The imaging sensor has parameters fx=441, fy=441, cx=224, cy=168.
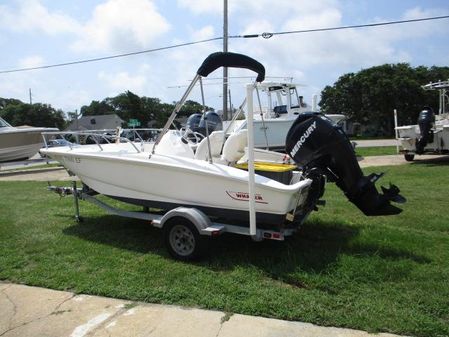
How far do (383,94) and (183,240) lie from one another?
147 feet

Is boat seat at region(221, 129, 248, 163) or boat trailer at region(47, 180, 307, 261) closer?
boat trailer at region(47, 180, 307, 261)

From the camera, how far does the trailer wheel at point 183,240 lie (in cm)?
477

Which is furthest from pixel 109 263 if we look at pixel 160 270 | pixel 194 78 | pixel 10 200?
pixel 10 200

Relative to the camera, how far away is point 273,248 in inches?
205

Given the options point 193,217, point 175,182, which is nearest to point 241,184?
point 193,217

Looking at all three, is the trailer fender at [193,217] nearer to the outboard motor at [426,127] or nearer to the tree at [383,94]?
the outboard motor at [426,127]

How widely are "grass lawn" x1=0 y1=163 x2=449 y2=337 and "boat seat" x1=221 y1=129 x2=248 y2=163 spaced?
1.03m

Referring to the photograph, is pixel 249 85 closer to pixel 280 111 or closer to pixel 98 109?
pixel 280 111

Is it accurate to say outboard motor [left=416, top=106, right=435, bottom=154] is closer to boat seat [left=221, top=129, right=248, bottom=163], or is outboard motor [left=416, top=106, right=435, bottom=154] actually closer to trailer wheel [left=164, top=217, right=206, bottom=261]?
boat seat [left=221, top=129, right=248, bottom=163]

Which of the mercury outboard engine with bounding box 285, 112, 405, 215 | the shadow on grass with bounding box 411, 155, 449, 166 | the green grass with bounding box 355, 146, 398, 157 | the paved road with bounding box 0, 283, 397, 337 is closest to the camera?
the paved road with bounding box 0, 283, 397, 337

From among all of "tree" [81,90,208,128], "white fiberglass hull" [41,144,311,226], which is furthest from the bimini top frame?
"tree" [81,90,208,128]

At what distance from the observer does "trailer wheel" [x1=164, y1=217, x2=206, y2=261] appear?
477 centimetres

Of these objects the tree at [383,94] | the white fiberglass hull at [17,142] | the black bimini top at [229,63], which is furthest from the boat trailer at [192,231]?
the tree at [383,94]

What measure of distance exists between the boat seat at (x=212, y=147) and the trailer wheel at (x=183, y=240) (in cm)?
112
